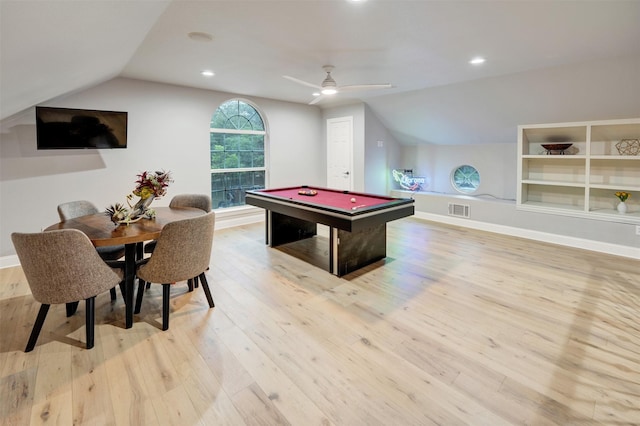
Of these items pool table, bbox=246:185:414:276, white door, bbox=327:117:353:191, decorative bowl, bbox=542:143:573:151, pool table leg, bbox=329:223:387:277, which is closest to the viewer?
pool table, bbox=246:185:414:276

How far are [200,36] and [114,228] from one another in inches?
75.9

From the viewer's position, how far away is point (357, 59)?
12.3ft

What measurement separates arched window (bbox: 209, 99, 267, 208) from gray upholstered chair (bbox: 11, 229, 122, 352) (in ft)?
12.3

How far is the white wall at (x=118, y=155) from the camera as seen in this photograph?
157 inches

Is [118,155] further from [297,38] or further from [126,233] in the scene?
[297,38]

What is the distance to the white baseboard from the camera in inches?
169

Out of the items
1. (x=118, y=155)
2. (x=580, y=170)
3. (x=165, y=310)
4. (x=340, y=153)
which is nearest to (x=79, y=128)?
(x=118, y=155)

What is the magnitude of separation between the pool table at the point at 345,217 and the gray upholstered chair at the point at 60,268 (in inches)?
81.0

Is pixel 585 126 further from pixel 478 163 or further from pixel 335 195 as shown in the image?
pixel 335 195

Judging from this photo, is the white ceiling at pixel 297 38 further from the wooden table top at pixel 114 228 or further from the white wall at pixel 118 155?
the wooden table top at pixel 114 228

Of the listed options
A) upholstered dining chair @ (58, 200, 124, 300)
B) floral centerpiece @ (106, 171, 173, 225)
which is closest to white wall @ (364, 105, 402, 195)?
floral centerpiece @ (106, 171, 173, 225)

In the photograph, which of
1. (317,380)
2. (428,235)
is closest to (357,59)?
(428,235)

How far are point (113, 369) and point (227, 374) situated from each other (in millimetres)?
766

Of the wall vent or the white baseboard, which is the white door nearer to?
the white baseboard
